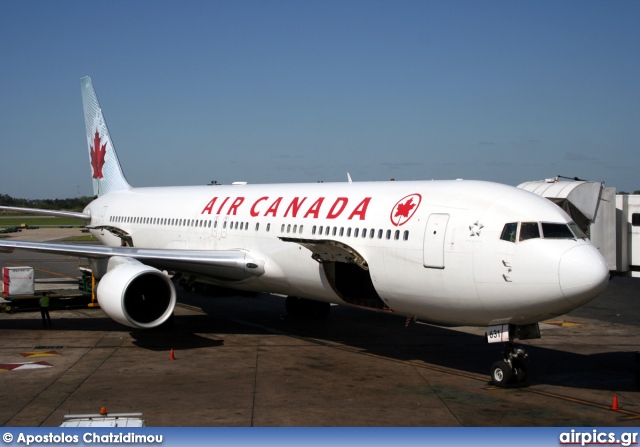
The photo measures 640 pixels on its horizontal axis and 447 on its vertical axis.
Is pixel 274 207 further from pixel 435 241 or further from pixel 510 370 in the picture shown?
pixel 510 370

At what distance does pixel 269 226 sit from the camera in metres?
19.2

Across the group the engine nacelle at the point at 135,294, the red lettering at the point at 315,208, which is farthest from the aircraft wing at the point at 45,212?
the red lettering at the point at 315,208

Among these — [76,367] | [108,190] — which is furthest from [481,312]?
[108,190]

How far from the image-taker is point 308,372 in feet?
52.0

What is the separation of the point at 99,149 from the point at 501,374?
2330cm

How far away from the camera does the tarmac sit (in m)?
12.5

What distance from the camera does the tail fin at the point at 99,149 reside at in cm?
3130

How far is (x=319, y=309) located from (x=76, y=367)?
892 cm

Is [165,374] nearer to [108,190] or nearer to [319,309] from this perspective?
[319,309]

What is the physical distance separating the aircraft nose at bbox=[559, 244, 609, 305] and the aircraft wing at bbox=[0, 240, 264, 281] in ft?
28.2

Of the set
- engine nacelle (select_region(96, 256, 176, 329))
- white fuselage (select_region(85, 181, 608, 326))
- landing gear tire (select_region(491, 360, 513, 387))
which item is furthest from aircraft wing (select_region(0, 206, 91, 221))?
landing gear tire (select_region(491, 360, 513, 387))

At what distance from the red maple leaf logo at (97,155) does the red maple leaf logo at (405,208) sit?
64.9ft

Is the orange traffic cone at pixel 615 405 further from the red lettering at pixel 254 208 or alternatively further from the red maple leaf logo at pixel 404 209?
the red lettering at pixel 254 208

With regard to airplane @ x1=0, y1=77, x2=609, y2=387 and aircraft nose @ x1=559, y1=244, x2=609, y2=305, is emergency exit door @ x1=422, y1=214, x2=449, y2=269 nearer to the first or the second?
airplane @ x1=0, y1=77, x2=609, y2=387
